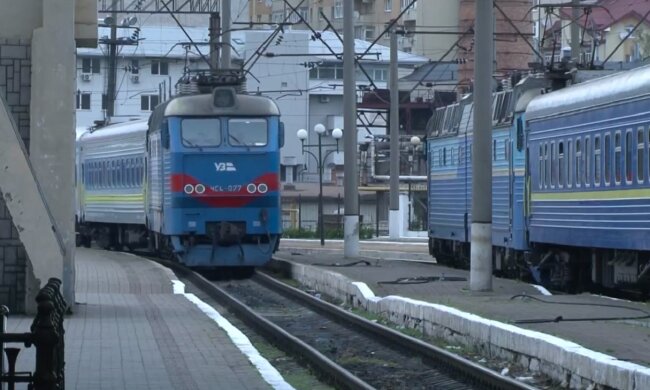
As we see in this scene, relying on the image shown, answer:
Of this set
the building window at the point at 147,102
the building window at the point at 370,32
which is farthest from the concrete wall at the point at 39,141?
the building window at the point at 370,32

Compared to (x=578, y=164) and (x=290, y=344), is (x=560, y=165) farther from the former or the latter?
(x=290, y=344)

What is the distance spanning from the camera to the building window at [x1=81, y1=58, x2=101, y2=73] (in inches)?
3255

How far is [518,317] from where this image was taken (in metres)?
17.0

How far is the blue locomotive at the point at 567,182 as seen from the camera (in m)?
19.9

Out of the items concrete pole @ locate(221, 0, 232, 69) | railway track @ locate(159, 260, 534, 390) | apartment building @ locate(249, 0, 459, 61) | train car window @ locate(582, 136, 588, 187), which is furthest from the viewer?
apartment building @ locate(249, 0, 459, 61)

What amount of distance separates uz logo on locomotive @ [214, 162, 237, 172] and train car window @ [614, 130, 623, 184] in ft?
36.4

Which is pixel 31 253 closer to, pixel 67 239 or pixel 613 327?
pixel 67 239

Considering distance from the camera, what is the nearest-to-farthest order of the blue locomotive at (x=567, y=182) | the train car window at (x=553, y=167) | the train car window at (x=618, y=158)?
the blue locomotive at (x=567, y=182) → the train car window at (x=618, y=158) → the train car window at (x=553, y=167)

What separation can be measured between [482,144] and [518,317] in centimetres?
477

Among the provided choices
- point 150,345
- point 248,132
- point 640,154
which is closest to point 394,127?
point 248,132

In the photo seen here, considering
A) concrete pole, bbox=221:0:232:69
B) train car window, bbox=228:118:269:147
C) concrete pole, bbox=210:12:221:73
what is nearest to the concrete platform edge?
train car window, bbox=228:118:269:147

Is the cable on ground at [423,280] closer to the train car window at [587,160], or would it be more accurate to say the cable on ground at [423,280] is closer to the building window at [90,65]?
the train car window at [587,160]

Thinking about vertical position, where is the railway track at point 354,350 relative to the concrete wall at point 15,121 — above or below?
below

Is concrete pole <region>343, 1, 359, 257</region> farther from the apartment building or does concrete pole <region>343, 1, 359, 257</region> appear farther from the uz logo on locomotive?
the apartment building
